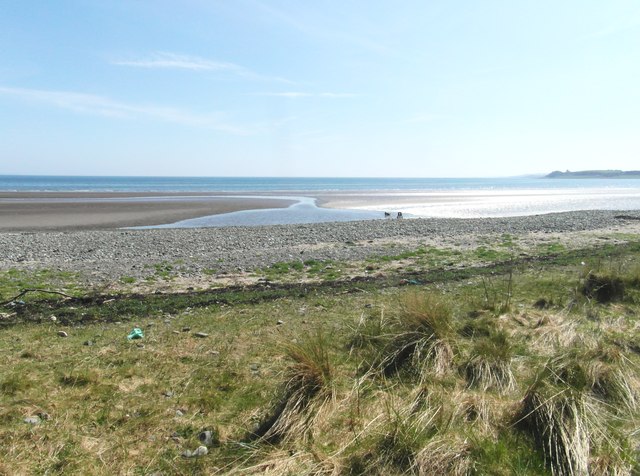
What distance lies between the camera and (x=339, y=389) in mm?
4375

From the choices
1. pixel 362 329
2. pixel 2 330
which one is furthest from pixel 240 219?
pixel 362 329

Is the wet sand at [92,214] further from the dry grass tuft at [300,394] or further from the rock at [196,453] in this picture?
the rock at [196,453]

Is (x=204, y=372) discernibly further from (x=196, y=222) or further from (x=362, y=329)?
(x=196, y=222)

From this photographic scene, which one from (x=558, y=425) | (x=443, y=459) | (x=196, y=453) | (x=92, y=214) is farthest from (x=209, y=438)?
(x=92, y=214)

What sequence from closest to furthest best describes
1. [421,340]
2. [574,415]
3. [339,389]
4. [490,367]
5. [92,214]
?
[574,415], [339,389], [490,367], [421,340], [92,214]

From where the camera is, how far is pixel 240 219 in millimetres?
35438

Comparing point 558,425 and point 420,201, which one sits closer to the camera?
point 558,425

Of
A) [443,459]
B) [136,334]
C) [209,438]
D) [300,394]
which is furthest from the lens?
[136,334]

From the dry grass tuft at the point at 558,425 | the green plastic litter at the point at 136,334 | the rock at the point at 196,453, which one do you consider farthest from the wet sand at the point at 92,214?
the dry grass tuft at the point at 558,425

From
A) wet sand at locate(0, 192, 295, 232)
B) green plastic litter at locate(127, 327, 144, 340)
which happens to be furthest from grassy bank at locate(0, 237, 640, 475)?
wet sand at locate(0, 192, 295, 232)

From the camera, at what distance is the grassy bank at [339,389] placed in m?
3.50

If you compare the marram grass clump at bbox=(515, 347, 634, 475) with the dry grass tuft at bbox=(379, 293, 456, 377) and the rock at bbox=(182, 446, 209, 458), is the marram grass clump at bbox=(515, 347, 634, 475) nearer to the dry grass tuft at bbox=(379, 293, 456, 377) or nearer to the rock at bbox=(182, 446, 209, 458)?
the dry grass tuft at bbox=(379, 293, 456, 377)

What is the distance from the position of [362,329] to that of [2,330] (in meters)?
6.22

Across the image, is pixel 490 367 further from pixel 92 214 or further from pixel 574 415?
pixel 92 214
